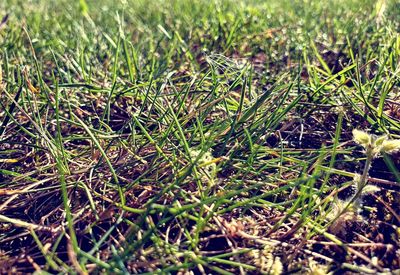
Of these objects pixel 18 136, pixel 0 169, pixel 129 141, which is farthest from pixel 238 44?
pixel 0 169

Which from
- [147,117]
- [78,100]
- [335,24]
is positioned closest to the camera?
[147,117]

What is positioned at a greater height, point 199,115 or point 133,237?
point 199,115

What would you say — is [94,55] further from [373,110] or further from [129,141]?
[373,110]

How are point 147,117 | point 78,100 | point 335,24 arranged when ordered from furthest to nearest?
1. point 335,24
2. point 78,100
3. point 147,117

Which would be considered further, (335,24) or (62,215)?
(335,24)

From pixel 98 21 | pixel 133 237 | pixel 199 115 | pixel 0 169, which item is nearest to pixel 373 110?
pixel 199 115

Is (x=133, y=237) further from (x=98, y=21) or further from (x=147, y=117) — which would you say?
(x=98, y=21)
